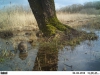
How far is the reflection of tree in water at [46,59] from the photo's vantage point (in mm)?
4035

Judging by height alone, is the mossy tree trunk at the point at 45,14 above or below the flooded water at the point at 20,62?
above

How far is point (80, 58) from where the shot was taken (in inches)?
176

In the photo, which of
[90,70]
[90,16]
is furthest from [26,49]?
[90,16]

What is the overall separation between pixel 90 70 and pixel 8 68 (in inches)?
45.3

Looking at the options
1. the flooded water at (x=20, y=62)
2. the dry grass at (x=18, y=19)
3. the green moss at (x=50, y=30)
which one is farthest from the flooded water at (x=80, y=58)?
the dry grass at (x=18, y=19)

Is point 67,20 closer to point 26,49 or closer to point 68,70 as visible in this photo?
point 26,49

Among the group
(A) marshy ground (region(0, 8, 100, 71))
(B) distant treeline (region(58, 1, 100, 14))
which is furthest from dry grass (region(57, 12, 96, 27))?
(B) distant treeline (region(58, 1, 100, 14))

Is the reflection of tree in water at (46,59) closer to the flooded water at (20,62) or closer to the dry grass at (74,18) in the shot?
the flooded water at (20,62)

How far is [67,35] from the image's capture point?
6.18m

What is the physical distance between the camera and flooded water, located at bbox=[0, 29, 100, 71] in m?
4.02

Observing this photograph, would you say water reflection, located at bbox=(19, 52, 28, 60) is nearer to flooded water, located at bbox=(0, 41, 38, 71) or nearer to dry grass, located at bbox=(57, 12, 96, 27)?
flooded water, located at bbox=(0, 41, 38, 71)

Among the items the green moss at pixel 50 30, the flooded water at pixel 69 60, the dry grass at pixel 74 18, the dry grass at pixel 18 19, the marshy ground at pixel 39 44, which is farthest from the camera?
the dry grass at pixel 74 18

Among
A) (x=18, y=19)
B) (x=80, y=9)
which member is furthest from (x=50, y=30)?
(x=80, y=9)

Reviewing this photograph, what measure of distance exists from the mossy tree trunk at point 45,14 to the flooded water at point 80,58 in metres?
1.04
